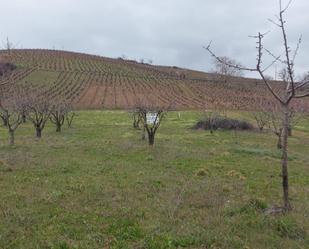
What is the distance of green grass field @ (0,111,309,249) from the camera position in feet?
22.2

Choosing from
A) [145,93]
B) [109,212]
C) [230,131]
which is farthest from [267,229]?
[145,93]

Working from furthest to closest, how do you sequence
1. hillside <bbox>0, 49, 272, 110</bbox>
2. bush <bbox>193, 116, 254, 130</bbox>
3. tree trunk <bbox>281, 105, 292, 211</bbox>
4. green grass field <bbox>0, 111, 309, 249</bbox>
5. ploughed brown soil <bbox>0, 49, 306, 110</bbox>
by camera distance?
1. hillside <bbox>0, 49, 272, 110</bbox>
2. ploughed brown soil <bbox>0, 49, 306, 110</bbox>
3. bush <bbox>193, 116, 254, 130</bbox>
4. tree trunk <bbox>281, 105, 292, 211</bbox>
5. green grass field <bbox>0, 111, 309, 249</bbox>

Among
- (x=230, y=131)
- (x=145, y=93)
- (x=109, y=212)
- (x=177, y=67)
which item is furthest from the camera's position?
(x=177, y=67)

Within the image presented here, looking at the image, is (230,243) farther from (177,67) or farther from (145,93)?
(177,67)

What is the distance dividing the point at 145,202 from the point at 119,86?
225 ft

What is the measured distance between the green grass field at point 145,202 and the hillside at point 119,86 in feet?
135

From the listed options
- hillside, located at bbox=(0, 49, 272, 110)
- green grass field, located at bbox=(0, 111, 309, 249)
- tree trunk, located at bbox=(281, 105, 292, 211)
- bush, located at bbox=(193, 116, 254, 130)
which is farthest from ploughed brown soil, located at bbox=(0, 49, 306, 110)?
tree trunk, located at bbox=(281, 105, 292, 211)

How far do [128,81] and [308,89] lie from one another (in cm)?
7637

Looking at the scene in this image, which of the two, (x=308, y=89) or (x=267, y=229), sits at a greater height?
(x=308, y=89)

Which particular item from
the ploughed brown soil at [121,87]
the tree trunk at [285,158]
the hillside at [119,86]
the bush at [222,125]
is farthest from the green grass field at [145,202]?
the hillside at [119,86]

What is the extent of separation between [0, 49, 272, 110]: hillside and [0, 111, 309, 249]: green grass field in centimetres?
4120

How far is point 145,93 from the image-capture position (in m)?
71.8

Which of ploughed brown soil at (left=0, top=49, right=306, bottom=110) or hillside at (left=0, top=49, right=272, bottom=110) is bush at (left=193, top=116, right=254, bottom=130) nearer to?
ploughed brown soil at (left=0, top=49, right=306, bottom=110)

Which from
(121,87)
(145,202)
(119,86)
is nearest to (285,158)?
(145,202)
